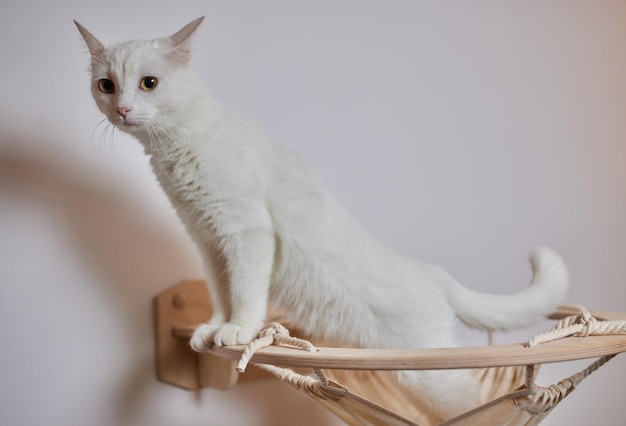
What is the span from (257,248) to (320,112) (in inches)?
21.6

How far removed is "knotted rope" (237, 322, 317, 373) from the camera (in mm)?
741

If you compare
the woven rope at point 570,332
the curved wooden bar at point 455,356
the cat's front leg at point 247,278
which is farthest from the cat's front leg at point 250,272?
the woven rope at point 570,332

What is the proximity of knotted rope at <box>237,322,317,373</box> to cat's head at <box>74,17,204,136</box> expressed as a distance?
1.18 feet

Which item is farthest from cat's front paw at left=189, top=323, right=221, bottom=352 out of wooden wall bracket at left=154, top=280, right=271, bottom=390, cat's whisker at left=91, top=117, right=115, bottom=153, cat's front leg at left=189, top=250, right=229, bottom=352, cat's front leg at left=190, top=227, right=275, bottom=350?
cat's whisker at left=91, top=117, right=115, bottom=153

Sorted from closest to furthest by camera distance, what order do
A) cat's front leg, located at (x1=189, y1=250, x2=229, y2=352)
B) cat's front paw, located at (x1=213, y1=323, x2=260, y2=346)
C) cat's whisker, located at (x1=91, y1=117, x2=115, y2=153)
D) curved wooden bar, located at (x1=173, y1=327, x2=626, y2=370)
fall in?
curved wooden bar, located at (x1=173, y1=327, x2=626, y2=370)
cat's front paw, located at (x1=213, y1=323, x2=260, y2=346)
cat's front leg, located at (x1=189, y1=250, x2=229, y2=352)
cat's whisker, located at (x1=91, y1=117, x2=115, y2=153)

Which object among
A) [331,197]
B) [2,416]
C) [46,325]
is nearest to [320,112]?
[331,197]

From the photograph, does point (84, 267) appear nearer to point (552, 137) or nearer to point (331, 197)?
point (331, 197)

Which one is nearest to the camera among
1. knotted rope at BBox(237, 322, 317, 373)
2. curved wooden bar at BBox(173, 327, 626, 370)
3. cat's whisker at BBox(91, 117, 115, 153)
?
curved wooden bar at BBox(173, 327, 626, 370)

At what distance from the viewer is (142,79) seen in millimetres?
895

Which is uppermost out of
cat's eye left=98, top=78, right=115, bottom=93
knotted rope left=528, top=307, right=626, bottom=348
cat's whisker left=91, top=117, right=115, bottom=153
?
cat's eye left=98, top=78, right=115, bottom=93

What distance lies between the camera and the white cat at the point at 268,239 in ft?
2.99

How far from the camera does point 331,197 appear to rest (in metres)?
1.02

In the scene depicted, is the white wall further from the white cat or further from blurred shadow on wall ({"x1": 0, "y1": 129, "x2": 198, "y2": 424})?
the white cat

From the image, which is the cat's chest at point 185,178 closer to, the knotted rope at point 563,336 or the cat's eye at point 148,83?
the cat's eye at point 148,83
